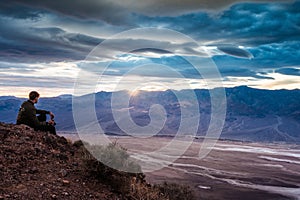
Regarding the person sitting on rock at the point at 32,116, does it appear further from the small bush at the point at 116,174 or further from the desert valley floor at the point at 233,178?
the desert valley floor at the point at 233,178

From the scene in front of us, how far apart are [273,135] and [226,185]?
11968 cm

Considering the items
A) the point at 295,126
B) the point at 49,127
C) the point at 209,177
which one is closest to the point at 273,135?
the point at 295,126

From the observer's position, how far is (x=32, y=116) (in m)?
12.5

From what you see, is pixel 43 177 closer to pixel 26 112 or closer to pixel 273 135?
pixel 26 112

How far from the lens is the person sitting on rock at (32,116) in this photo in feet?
39.4

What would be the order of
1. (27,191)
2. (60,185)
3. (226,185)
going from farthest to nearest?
(226,185) < (60,185) < (27,191)

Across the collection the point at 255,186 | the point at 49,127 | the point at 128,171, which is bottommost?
the point at 255,186

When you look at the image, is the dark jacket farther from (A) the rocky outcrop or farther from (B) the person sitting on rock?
(A) the rocky outcrop

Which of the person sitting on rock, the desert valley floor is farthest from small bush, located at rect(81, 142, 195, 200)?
the desert valley floor

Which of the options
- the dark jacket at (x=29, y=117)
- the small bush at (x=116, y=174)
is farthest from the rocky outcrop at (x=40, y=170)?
the dark jacket at (x=29, y=117)

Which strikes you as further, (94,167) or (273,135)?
(273,135)

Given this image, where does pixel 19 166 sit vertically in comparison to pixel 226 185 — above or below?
above

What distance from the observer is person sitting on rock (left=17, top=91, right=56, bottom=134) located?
1200 centimetres

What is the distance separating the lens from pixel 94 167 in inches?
377
